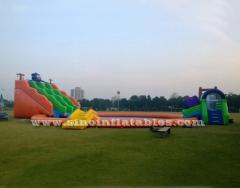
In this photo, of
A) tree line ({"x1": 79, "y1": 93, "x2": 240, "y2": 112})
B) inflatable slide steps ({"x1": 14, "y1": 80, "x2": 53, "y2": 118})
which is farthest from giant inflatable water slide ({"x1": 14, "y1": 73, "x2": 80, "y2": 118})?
tree line ({"x1": 79, "y1": 93, "x2": 240, "y2": 112})

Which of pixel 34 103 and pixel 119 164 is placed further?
pixel 34 103

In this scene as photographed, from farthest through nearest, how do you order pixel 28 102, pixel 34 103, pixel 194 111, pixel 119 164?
1. pixel 28 102
2. pixel 34 103
3. pixel 194 111
4. pixel 119 164

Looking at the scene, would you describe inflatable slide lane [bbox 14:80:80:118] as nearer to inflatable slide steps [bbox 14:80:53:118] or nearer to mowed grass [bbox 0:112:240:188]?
inflatable slide steps [bbox 14:80:53:118]

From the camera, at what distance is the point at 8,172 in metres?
4.18

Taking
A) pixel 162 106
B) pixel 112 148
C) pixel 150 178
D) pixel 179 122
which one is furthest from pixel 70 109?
pixel 162 106

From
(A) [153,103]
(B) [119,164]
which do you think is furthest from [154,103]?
(B) [119,164]

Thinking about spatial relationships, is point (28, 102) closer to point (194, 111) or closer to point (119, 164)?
point (194, 111)

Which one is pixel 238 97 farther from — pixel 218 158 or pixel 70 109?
pixel 218 158

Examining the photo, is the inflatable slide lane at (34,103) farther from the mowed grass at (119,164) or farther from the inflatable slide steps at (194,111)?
the mowed grass at (119,164)

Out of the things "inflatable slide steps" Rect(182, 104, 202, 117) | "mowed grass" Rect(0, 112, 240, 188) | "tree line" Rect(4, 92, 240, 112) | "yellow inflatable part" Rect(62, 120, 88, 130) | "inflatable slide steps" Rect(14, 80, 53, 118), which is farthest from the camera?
"tree line" Rect(4, 92, 240, 112)

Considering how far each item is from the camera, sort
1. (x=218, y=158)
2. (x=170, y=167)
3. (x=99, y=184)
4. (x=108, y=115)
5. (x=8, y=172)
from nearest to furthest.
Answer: (x=99, y=184), (x=8, y=172), (x=170, y=167), (x=218, y=158), (x=108, y=115)

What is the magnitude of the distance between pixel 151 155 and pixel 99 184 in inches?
81.3

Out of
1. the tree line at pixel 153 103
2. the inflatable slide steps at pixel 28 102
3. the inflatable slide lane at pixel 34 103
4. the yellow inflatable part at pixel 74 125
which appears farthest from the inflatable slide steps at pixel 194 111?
the tree line at pixel 153 103

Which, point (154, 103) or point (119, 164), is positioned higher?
point (154, 103)
